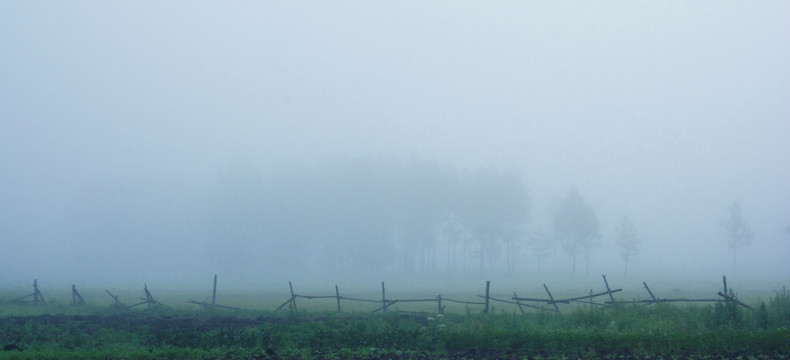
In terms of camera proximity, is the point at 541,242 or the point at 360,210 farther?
the point at 541,242

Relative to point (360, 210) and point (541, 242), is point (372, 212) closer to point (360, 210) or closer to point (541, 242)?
point (360, 210)

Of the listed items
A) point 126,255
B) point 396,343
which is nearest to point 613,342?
point 396,343

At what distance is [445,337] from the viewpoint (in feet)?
61.0

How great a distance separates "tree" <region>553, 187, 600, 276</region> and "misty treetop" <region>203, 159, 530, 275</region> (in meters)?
5.64

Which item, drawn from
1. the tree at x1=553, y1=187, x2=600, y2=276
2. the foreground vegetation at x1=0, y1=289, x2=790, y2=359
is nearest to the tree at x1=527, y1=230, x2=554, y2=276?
the tree at x1=553, y1=187, x2=600, y2=276

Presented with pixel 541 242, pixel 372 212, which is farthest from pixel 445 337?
pixel 541 242

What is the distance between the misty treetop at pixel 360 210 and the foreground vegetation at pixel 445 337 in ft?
197

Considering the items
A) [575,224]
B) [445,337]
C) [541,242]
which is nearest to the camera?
[445,337]

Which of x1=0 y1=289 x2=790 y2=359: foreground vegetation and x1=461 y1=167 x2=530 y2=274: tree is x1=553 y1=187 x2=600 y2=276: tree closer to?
x1=461 y1=167 x2=530 y2=274: tree

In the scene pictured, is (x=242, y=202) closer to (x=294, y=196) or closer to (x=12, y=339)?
(x=294, y=196)

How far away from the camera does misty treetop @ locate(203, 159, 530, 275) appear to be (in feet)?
277

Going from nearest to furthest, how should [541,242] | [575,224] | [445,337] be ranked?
→ [445,337] < [575,224] < [541,242]

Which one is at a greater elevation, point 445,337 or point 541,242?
point 541,242

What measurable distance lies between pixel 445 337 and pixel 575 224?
70.2 metres
